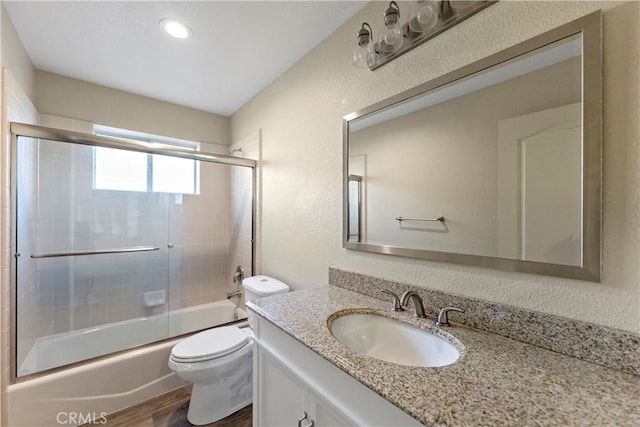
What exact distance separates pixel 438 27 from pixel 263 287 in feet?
5.98

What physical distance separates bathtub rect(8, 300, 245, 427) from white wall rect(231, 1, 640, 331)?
1028mm

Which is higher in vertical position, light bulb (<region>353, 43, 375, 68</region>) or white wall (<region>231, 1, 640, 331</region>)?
light bulb (<region>353, 43, 375, 68</region>)

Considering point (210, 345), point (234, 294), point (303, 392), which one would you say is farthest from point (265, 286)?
point (303, 392)

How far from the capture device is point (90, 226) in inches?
85.4

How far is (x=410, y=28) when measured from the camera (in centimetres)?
116

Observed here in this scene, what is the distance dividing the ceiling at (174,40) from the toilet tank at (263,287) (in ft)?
5.17

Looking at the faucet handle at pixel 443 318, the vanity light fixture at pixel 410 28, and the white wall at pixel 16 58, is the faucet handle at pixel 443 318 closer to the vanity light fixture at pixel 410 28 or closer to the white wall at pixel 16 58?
the vanity light fixture at pixel 410 28

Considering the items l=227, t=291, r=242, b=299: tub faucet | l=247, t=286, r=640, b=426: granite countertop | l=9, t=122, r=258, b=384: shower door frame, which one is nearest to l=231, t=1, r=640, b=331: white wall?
l=247, t=286, r=640, b=426: granite countertop

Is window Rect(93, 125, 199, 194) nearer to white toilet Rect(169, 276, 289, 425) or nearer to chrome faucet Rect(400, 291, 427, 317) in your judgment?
white toilet Rect(169, 276, 289, 425)

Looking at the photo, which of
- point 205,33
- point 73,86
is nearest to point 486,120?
point 205,33

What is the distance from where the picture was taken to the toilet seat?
1546 millimetres

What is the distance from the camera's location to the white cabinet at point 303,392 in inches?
27.4

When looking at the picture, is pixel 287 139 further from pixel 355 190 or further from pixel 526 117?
pixel 526 117

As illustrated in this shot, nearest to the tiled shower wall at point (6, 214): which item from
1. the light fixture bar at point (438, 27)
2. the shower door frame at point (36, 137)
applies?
the shower door frame at point (36, 137)
